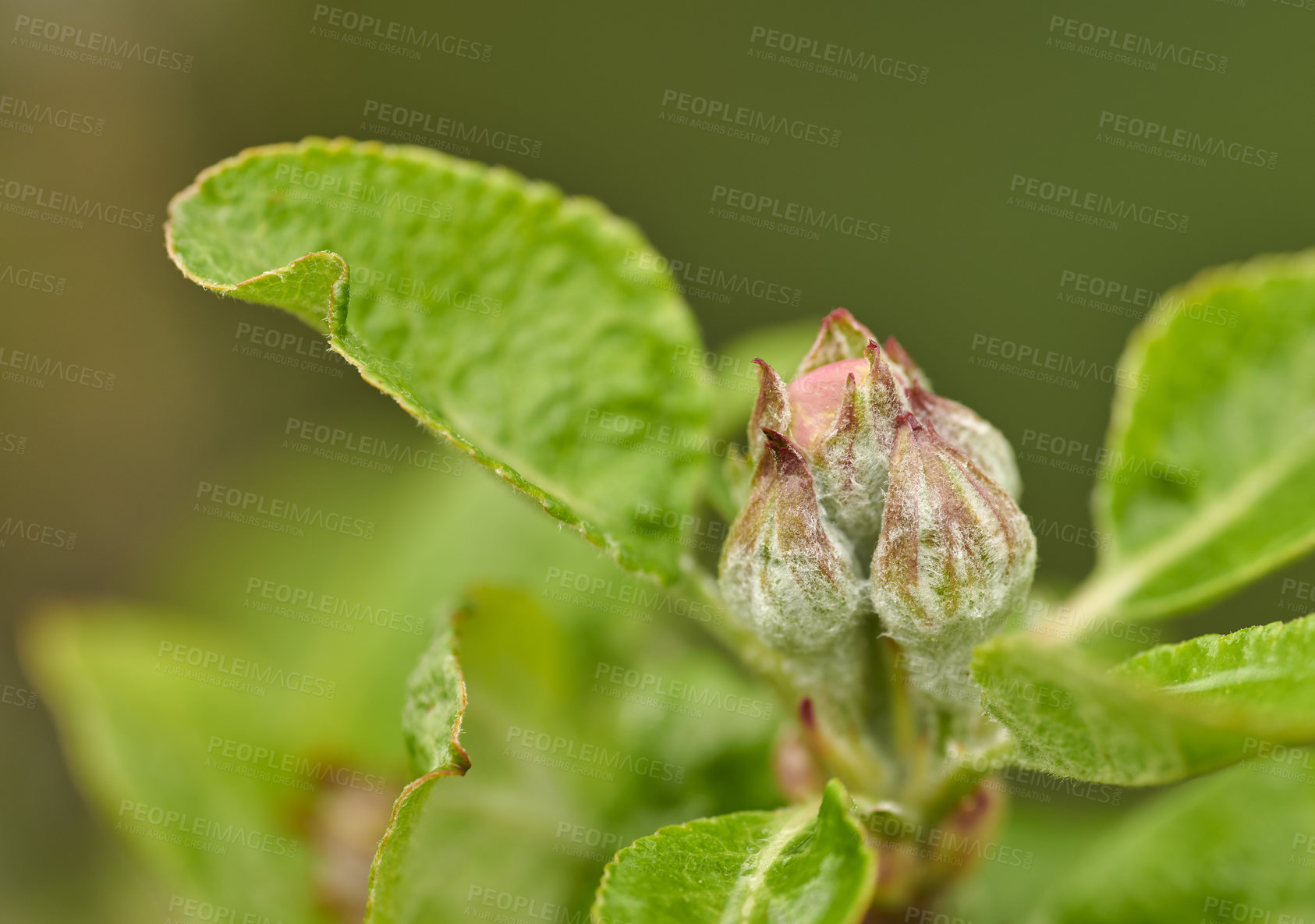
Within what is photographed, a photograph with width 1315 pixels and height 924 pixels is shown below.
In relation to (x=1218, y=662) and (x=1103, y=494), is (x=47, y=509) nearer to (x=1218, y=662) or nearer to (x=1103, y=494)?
(x=1103, y=494)

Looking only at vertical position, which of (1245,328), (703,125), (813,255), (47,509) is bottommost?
(47,509)

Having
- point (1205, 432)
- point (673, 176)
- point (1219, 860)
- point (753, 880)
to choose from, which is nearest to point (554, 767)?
point (753, 880)

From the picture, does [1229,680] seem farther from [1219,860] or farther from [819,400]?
[1219,860]

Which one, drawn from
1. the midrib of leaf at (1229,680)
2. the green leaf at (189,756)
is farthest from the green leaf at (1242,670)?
the green leaf at (189,756)

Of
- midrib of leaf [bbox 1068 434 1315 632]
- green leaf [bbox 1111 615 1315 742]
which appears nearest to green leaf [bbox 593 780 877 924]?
green leaf [bbox 1111 615 1315 742]

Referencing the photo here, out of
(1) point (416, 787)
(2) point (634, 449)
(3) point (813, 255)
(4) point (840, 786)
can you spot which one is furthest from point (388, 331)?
(3) point (813, 255)

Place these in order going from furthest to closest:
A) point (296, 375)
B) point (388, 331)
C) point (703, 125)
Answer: point (296, 375) < point (703, 125) < point (388, 331)
